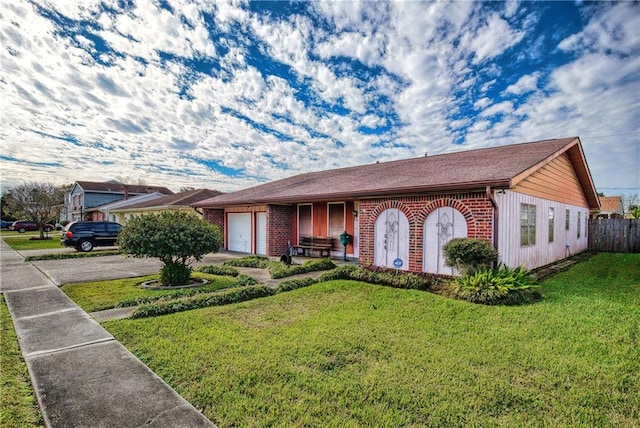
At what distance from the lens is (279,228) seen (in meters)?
14.2

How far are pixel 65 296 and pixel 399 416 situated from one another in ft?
25.2

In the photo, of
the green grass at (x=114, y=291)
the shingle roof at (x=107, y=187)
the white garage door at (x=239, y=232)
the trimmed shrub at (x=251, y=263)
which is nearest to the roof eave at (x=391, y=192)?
the white garage door at (x=239, y=232)

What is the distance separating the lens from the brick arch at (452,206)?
770cm

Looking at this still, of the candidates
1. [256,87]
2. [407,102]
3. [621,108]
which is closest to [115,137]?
[256,87]

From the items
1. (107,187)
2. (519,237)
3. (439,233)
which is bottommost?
(519,237)

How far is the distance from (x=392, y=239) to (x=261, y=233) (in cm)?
740

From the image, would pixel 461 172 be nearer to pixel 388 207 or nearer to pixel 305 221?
pixel 388 207

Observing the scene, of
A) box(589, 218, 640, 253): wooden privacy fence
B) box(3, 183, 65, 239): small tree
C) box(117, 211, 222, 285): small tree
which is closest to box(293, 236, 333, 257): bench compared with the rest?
box(117, 211, 222, 285): small tree

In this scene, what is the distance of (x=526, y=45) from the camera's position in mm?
10281

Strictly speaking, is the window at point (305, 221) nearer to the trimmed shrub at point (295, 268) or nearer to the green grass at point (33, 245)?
the trimmed shrub at point (295, 268)

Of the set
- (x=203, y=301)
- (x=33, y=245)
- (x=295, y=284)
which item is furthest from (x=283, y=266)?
(x=33, y=245)

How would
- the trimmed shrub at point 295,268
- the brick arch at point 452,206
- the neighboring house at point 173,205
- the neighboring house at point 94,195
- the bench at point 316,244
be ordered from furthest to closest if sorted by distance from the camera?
the neighboring house at point 94,195 < the neighboring house at point 173,205 < the bench at point 316,244 < the trimmed shrub at point 295,268 < the brick arch at point 452,206

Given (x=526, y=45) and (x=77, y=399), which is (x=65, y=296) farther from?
(x=526, y=45)

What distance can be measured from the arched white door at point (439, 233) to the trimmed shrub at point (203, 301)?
13.8 feet
